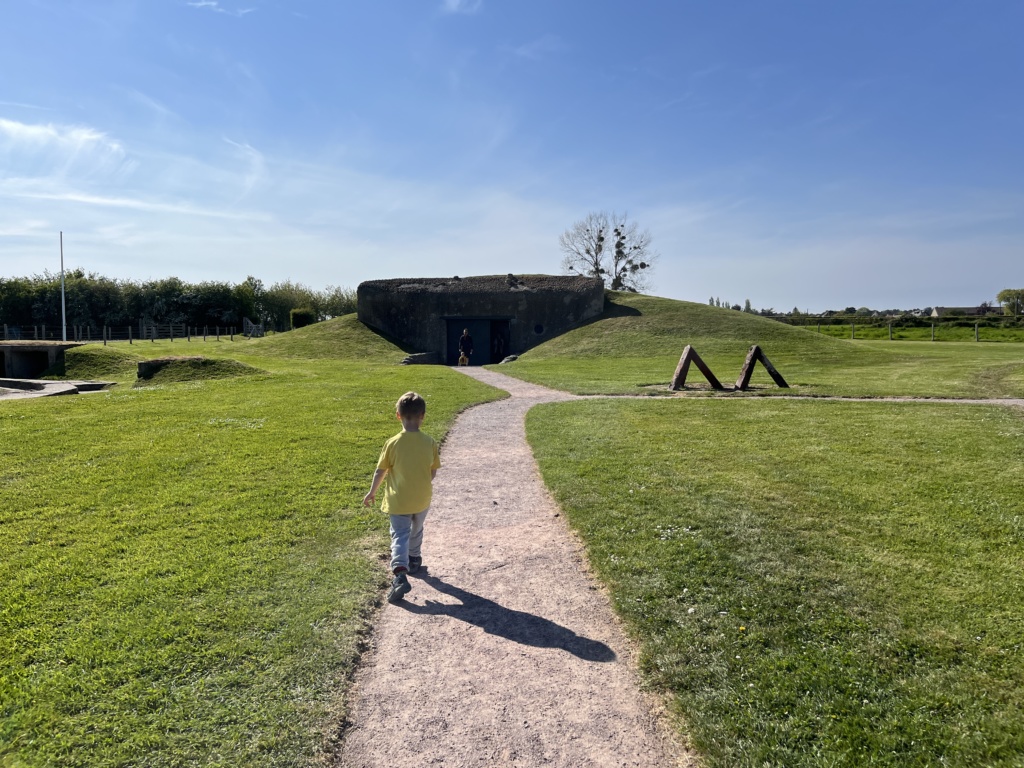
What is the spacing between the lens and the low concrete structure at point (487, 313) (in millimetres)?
38031

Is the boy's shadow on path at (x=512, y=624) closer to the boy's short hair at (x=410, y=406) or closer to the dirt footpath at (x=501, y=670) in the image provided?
the dirt footpath at (x=501, y=670)

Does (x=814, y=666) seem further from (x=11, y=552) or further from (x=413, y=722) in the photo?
(x=11, y=552)

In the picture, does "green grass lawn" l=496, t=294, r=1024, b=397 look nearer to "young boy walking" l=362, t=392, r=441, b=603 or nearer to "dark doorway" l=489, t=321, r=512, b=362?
"dark doorway" l=489, t=321, r=512, b=362

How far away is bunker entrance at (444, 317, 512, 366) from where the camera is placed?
38062 millimetres

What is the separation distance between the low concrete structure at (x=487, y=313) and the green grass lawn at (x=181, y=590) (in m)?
27.7

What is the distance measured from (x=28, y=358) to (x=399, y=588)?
25.6 meters

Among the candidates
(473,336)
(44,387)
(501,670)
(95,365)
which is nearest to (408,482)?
(501,670)

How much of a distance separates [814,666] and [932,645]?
0.86 m

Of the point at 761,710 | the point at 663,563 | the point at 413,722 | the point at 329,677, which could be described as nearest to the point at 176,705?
the point at 329,677

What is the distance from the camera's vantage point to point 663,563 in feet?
16.2

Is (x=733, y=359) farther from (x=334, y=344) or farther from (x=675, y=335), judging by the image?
(x=334, y=344)

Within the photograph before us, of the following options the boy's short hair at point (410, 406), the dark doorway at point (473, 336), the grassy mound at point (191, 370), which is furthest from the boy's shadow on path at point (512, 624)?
the dark doorway at point (473, 336)

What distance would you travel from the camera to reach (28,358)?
902 inches

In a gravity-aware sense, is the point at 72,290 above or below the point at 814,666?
above
